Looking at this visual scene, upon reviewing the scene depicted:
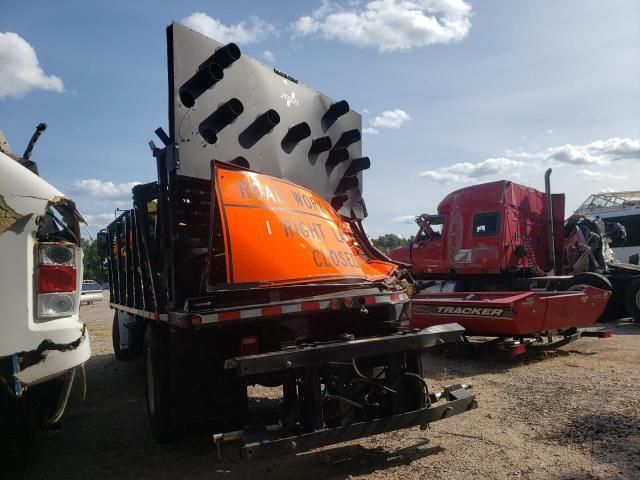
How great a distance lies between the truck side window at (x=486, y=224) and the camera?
10.7m

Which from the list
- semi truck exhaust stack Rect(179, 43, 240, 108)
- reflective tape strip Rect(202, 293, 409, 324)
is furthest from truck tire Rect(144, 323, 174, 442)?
semi truck exhaust stack Rect(179, 43, 240, 108)

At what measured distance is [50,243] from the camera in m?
2.58

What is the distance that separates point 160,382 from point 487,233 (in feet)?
28.1

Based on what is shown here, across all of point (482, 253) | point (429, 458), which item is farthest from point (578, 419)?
point (482, 253)

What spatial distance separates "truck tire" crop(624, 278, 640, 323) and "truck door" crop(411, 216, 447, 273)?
400cm

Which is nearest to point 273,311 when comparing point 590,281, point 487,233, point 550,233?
point 487,233

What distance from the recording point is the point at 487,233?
10.8 m

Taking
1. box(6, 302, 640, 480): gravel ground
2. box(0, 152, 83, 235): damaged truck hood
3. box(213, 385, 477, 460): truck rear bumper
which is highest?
box(0, 152, 83, 235): damaged truck hood

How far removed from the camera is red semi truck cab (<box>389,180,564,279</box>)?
10.7 metres

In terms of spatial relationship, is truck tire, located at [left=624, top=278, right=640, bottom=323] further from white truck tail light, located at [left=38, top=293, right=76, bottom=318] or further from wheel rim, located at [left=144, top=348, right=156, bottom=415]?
white truck tail light, located at [left=38, top=293, right=76, bottom=318]

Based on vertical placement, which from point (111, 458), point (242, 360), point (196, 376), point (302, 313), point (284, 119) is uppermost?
point (284, 119)

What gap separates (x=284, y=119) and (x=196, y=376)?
2.51 metres

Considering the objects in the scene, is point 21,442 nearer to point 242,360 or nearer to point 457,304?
A: point 242,360

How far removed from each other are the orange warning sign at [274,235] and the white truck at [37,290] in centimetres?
114
